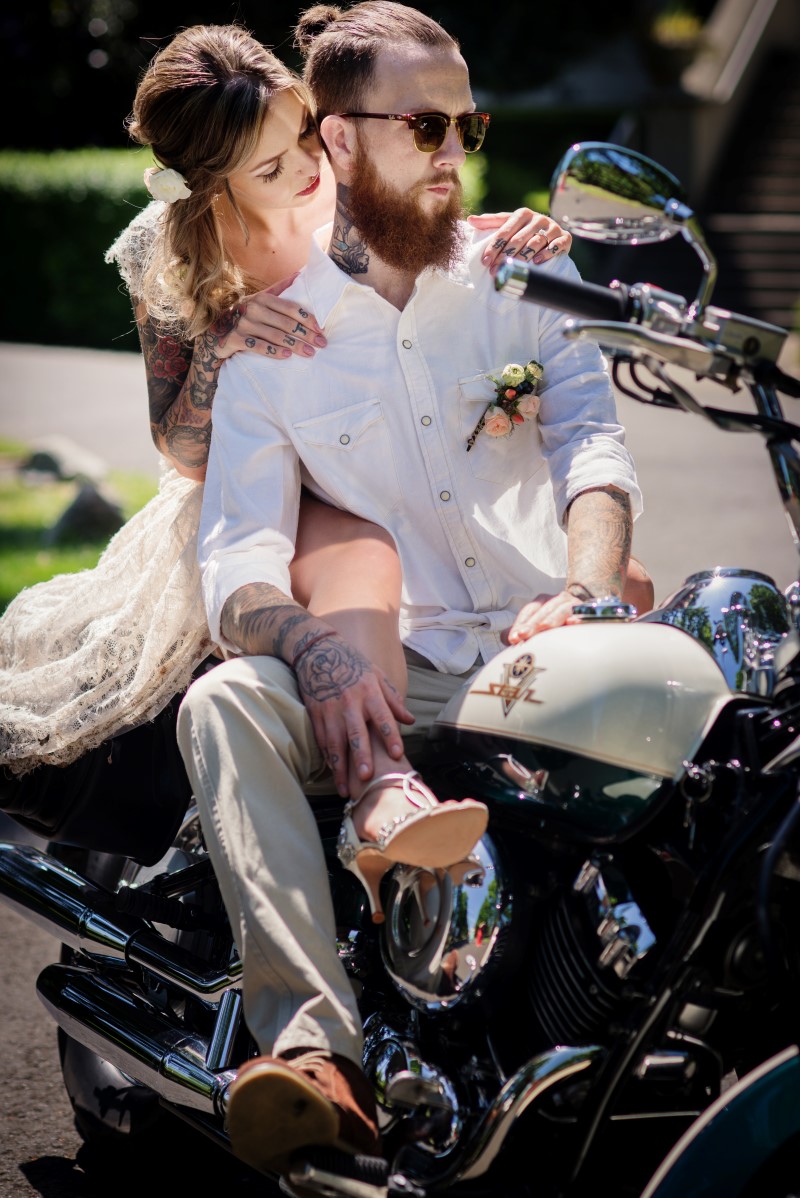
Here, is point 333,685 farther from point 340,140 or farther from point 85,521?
point 85,521

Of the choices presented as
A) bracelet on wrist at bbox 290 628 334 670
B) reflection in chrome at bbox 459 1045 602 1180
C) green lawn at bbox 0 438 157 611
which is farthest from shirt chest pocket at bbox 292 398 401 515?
green lawn at bbox 0 438 157 611

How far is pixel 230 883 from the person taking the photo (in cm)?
214

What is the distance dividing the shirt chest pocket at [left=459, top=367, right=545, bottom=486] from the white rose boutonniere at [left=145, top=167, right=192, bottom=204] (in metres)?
0.86

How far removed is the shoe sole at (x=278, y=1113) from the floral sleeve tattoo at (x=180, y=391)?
64.2 inches

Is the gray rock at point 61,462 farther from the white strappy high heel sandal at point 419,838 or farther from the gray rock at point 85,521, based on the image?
the white strappy high heel sandal at point 419,838

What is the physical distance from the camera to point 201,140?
3205 millimetres

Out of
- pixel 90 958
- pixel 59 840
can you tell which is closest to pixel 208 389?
pixel 59 840

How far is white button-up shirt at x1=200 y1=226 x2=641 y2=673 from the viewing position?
2.74 m

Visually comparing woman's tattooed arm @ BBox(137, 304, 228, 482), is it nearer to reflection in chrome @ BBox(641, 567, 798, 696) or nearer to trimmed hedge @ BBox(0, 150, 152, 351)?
reflection in chrome @ BBox(641, 567, 798, 696)

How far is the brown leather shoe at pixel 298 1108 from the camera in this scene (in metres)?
1.93

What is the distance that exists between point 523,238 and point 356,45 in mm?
526

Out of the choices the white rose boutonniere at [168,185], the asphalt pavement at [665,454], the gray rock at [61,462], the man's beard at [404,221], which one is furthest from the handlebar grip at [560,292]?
the gray rock at [61,462]

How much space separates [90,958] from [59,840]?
9.5 inches

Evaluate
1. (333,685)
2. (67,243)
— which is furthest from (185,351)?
(67,243)
